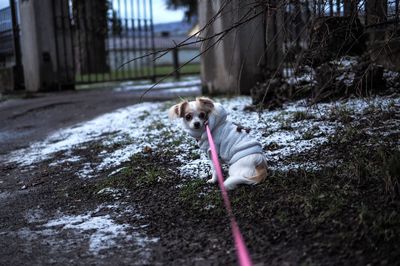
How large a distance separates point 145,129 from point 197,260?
3.95 meters

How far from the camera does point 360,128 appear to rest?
5059 mm

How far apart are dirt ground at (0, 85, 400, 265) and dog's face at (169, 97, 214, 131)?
0.52 meters

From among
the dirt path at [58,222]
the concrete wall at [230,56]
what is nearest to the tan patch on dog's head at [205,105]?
the dirt path at [58,222]

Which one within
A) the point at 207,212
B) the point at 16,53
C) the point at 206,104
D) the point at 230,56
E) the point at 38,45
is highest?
the point at 38,45

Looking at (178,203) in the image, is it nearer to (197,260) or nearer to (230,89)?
(197,260)

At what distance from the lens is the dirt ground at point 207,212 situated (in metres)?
2.91

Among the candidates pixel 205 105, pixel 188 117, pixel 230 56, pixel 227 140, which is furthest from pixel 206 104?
pixel 230 56

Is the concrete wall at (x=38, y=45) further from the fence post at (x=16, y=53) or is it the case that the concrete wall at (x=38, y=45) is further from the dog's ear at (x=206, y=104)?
the dog's ear at (x=206, y=104)

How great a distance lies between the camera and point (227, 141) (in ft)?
13.0

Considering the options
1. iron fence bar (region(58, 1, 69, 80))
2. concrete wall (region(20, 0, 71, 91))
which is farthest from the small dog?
iron fence bar (region(58, 1, 69, 80))

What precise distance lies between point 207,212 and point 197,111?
33.1 inches

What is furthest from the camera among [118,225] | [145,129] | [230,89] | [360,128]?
[230,89]

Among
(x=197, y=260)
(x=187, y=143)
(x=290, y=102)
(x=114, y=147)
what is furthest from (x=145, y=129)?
(x=197, y=260)

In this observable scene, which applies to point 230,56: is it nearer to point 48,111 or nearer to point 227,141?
point 48,111
